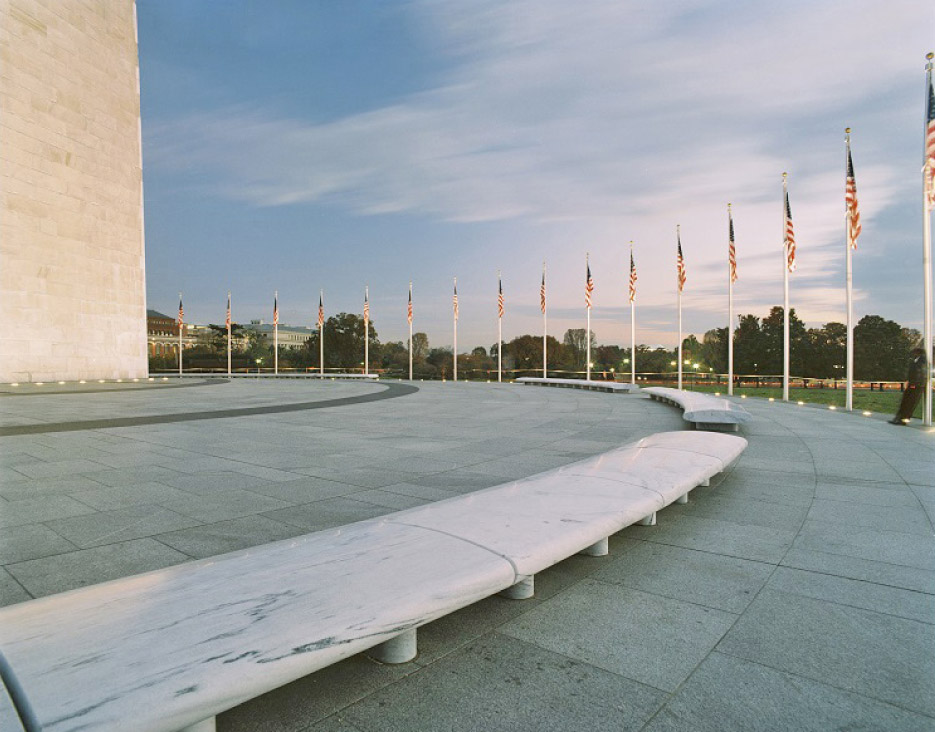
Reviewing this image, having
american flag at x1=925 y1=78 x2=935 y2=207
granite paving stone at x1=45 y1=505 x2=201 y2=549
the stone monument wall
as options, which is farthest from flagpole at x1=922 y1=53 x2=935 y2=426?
the stone monument wall

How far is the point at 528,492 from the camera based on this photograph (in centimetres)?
471

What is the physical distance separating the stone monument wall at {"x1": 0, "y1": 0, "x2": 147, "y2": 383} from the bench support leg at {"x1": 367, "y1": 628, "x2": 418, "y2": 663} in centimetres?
3184

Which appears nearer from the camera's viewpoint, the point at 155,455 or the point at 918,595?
the point at 918,595

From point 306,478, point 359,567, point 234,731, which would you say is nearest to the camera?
point 234,731

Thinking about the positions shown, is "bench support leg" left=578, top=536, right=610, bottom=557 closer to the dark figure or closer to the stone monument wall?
the dark figure

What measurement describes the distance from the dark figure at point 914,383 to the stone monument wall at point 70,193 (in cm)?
3524

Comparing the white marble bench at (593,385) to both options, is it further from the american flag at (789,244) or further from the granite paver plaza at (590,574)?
the granite paver plaza at (590,574)

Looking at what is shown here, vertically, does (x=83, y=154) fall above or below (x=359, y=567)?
above

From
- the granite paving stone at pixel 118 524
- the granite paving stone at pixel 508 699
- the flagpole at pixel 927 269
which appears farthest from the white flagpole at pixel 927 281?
the granite paving stone at pixel 118 524

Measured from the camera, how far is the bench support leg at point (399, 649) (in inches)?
109

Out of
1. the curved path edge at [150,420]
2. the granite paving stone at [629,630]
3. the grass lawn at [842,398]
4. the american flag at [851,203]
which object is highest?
the american flag at [851,203]

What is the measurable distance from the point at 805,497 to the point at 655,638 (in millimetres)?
4224

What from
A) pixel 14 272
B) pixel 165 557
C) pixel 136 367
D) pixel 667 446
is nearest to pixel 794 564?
pixel 667 446

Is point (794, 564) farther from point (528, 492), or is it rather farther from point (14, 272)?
point (14, 272)
